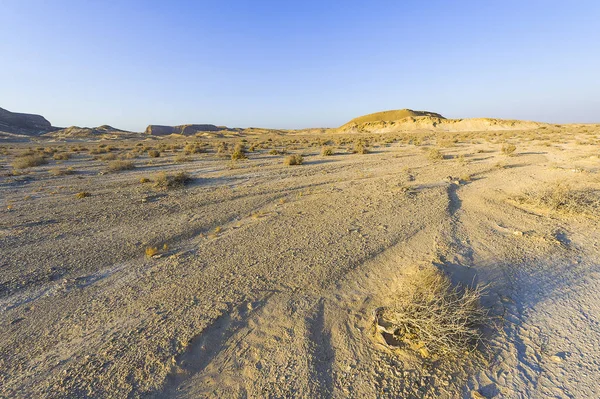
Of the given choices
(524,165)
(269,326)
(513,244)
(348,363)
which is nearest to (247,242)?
(269,326)

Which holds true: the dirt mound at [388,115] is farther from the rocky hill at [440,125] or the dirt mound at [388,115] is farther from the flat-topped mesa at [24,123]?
the flat-topped mesa at [24,123]

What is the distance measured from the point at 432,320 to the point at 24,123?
106m

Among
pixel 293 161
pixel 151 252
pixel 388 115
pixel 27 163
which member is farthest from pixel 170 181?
pixel 388 115

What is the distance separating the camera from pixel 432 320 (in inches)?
131

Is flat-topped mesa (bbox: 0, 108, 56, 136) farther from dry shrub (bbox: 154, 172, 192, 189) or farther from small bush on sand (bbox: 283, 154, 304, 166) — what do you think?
small bush on sand (bbox: 283, 154, 304, 166)

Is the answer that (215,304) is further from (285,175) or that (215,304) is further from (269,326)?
(285,175)

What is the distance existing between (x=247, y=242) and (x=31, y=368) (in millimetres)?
3820

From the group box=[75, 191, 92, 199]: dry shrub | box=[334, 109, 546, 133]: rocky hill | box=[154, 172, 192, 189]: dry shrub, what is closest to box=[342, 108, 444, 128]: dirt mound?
box=[334, 109, 546, 133]: rocky hill

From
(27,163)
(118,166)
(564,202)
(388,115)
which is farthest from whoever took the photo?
(388,115)

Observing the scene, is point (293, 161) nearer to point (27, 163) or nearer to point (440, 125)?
point (27, 163)

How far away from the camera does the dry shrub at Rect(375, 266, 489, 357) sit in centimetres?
335

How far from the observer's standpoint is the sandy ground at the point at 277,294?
3.15m

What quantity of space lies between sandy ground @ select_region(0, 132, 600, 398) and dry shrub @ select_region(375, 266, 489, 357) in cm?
18

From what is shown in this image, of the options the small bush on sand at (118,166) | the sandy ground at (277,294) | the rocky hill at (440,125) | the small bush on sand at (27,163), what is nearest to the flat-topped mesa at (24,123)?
the small bush on sand at (27,163)
